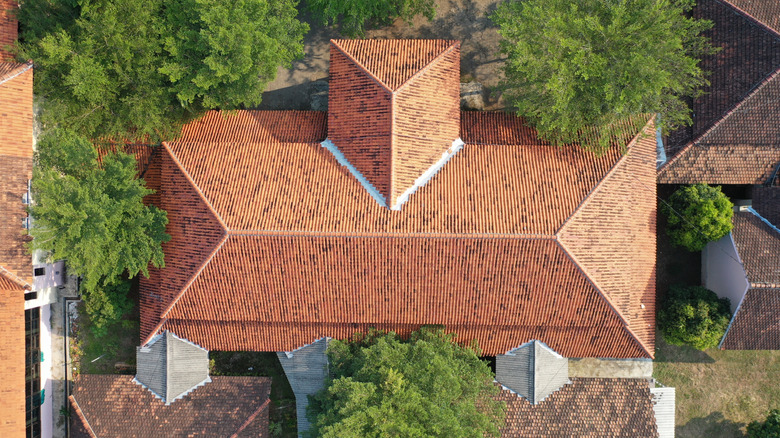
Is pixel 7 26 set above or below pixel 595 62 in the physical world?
below

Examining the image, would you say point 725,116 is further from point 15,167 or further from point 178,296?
point 15,167

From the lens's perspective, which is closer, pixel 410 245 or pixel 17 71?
pixel 410 245

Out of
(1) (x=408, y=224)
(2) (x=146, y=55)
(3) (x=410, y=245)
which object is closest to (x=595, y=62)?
(1) (x=408, y=224)

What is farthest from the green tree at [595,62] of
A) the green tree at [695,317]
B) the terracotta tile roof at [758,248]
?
the green tree at [695,317]

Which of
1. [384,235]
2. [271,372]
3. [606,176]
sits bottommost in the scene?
[271,372]

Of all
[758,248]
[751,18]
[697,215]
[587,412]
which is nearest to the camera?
[751,18]

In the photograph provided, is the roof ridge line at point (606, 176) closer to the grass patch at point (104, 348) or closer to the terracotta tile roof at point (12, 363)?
the grass patch at point (104, 348)
